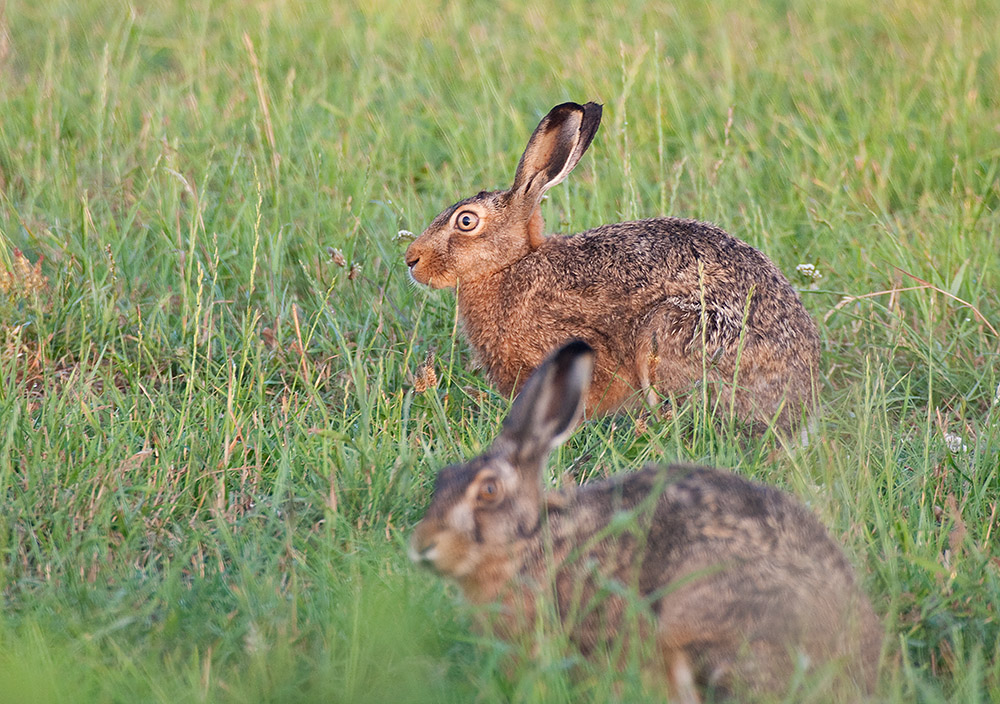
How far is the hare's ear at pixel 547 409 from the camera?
3.47m

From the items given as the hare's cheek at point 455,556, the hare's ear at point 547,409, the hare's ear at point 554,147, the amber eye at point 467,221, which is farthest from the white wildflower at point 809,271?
the hare's cheek at point 455,556

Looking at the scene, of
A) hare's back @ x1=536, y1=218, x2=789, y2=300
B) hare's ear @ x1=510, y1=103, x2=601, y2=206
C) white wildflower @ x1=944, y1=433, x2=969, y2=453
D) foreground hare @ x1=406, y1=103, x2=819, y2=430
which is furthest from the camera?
hare's ear @ x1=510, y1=103, x2=601, y2=206

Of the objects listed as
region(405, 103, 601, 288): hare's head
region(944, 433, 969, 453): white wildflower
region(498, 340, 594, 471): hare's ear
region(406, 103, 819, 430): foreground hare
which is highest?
region(498, 340, 594, 471): hare's ear

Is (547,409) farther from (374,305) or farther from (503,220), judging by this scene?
(503,220)

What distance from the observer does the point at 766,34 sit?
874 centimetres

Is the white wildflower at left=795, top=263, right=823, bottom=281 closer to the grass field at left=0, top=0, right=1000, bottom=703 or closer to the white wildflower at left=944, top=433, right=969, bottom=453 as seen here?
the grass field at left=0, top=0, right=1000, bottom=703

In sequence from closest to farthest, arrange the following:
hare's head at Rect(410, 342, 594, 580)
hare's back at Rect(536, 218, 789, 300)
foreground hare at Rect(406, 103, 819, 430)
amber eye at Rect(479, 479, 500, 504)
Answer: hare's head at Rect(410, 342, 594, 580) < amber eye at Rect(479, 479, 500, 504) < foreground hare at Rect(406, 103, 819, 430) < hare's back at Rect(536, 218, 789, 300)

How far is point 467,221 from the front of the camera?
230 inches

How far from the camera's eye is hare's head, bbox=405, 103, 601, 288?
5.75 metres

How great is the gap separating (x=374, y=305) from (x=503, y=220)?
0.76m

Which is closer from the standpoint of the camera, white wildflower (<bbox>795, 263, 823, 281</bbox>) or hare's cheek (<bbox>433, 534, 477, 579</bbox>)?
hare's cheek (<bbox>433, 534, 477, 579</bbox>)

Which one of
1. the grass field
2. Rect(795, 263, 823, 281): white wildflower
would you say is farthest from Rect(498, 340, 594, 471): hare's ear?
Rect(795, 263, 823, 281): white wildflower

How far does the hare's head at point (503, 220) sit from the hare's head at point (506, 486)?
2290 mm

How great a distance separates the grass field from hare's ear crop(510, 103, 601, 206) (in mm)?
454
